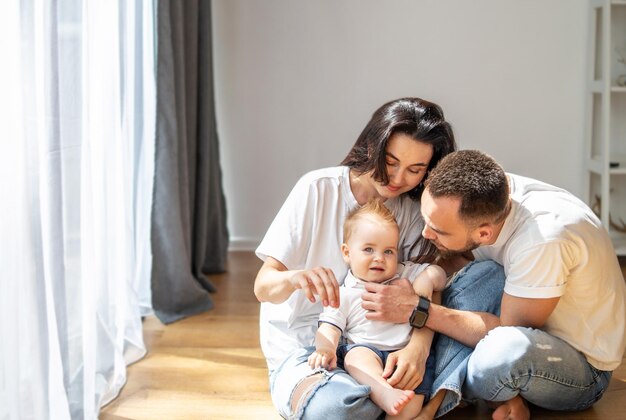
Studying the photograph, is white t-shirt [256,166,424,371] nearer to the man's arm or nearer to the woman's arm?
the woman's arm

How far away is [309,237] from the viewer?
8.13 ft

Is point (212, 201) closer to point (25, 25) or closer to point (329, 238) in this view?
point (329, 238)

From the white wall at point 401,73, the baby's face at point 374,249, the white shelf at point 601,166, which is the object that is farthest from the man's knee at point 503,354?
the white wall at point 401,73

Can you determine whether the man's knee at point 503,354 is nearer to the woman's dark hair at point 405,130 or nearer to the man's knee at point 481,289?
the man's knee at point 481,289

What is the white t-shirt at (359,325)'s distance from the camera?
2361 mm

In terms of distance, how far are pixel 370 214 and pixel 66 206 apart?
809mm

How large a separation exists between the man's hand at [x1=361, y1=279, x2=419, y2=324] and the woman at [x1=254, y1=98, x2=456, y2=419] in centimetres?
9

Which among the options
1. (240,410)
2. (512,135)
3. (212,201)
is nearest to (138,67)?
(212,201)

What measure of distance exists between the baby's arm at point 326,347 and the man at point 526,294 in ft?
0.37

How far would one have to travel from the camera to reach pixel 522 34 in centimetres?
415

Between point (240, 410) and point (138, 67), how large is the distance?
4.52 ft

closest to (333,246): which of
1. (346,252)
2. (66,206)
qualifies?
(346,252)

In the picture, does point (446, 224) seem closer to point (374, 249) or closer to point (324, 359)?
point (374, 249)

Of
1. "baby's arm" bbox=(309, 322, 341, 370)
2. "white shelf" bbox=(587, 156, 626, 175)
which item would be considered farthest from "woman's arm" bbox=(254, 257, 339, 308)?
"white shelf" bbox=(587, 156, 626, 175)
